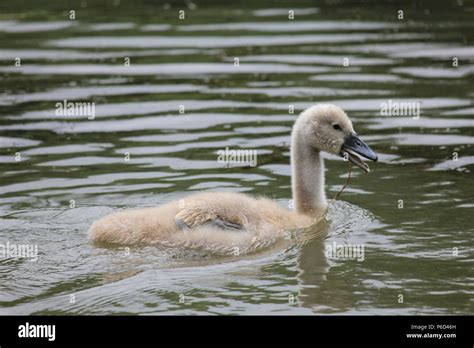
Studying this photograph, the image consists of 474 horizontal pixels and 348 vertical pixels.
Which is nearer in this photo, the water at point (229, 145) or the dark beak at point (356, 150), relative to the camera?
the water at point (229, 145)

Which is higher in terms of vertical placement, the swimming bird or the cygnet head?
the cygnet head

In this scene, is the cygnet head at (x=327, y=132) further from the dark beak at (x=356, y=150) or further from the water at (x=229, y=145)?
the water at (x=229, y=145)

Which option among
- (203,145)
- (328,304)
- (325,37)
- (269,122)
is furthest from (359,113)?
(328,304)

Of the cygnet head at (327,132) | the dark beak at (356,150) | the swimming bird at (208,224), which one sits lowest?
the swimming bird at (208,224)

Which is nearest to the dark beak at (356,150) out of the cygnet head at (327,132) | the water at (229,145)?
the cygnet head at (327,132)

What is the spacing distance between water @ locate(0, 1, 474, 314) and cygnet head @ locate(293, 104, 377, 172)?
672mm

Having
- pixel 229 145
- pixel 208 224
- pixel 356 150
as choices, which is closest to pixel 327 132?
pixel 356 150

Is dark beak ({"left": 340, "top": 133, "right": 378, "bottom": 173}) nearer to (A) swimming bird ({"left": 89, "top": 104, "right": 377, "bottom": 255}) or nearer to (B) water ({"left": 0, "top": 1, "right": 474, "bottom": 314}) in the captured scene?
(A) swimming bird ({"left": 89, "top": 104, "right": 377, "bottom": 255})

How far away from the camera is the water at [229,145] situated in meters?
9.34

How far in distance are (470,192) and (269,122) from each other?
343 centimetres

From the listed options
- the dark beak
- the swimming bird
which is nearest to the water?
the swimming bird

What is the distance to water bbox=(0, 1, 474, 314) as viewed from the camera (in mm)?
9336

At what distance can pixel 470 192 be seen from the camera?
39.4 ft

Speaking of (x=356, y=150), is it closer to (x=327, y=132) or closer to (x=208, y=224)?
(x=327, y=132)
